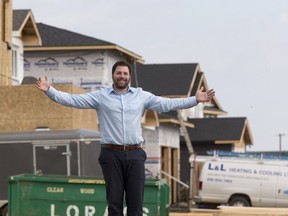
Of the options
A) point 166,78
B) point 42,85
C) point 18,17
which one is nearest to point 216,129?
point 166,78

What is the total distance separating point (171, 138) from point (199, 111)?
15029 mm

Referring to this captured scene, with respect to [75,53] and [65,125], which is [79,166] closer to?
[65,125]

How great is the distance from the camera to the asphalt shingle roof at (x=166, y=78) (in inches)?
2245

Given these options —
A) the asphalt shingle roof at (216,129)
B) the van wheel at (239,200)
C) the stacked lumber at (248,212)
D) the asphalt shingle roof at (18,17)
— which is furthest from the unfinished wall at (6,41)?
the asphalt shingle roof at (216,129)

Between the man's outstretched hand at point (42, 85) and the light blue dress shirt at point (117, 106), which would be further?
the light blue dress shirt at point (117, 106)

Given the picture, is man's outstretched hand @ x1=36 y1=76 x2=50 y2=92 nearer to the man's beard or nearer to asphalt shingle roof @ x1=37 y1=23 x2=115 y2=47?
the man's beard

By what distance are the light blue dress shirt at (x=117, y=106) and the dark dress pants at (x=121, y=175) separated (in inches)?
4.6

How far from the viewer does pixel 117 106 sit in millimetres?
9141

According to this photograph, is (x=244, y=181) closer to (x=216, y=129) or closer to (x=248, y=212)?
(x=216, y=129)

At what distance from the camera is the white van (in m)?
37.4

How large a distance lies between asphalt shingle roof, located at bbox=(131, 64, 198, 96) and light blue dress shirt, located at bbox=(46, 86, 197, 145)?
1826 inches

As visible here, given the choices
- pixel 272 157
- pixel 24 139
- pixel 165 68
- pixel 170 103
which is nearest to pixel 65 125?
pixel 24 139

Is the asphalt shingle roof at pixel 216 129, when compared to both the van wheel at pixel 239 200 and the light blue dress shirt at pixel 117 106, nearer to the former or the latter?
the van wheel at pixel 239 200

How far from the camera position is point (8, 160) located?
26.6 metres
